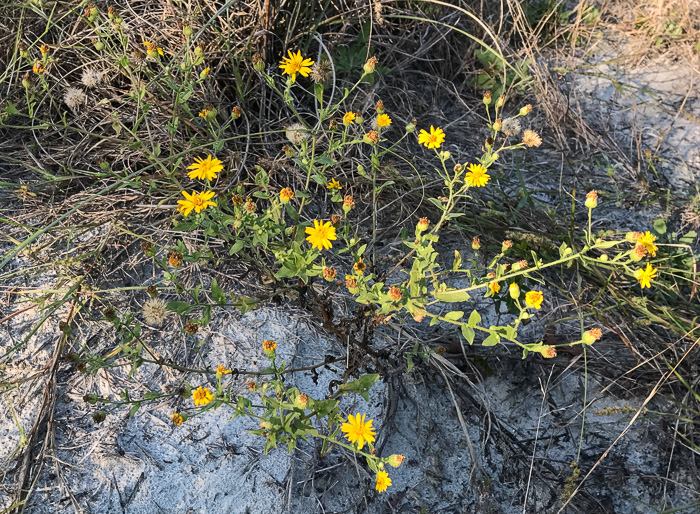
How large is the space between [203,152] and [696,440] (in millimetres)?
1902

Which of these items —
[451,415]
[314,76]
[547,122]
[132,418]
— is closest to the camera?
[132,418]

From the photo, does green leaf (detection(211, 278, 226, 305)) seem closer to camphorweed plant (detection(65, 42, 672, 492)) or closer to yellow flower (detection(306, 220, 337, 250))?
camphorweed plant (detection(65, 42, 672, 492))

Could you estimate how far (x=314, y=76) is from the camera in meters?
1.81

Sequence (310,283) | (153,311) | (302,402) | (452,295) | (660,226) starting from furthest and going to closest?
(660,226) < (310,283) < (153,311) < (452,295) < (302,402)

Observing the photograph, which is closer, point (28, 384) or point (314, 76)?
point (28, 384)

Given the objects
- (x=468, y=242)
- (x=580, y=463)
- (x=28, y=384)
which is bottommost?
(x=580, y=463)

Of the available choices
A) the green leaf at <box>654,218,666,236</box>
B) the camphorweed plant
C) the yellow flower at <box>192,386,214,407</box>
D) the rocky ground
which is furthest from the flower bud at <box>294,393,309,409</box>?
the green leaf at <box>654,218,666,236</box>

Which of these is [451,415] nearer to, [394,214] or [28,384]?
[394,214]

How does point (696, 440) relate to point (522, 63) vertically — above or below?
below

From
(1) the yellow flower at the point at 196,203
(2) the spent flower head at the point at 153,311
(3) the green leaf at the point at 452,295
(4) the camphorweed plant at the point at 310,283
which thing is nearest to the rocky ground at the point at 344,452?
(4) the camphorweed plant at the point at 310,283

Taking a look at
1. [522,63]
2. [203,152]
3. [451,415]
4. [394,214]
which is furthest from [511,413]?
[522,63]

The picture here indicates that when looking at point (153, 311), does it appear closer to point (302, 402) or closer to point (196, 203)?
point (196, 203)

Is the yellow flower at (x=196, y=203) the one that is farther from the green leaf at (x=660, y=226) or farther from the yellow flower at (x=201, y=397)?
the green leaf at (x=660, y=226)

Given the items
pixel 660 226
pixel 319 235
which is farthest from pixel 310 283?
pixel 660 226
